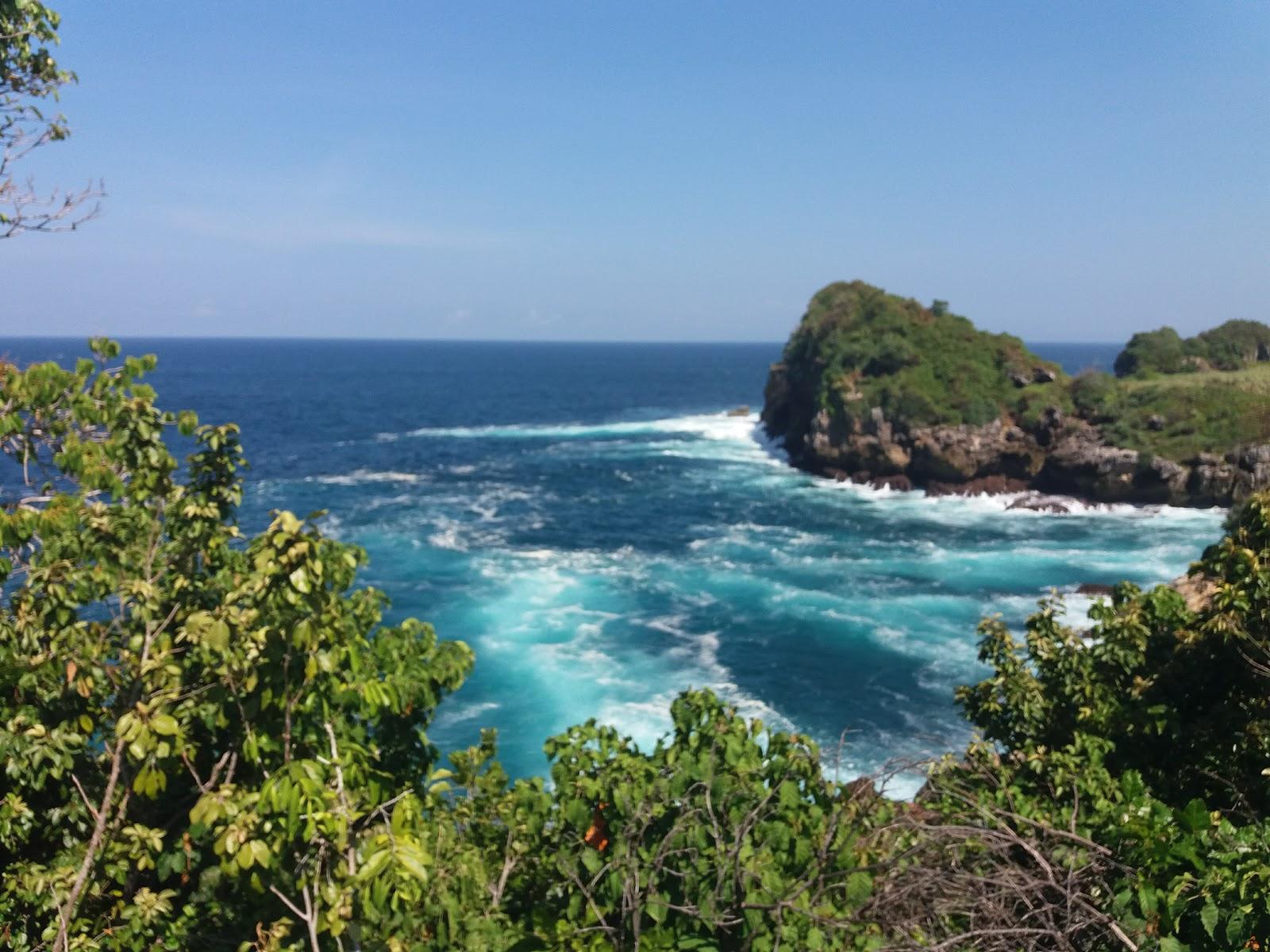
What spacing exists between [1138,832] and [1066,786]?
2.83 m

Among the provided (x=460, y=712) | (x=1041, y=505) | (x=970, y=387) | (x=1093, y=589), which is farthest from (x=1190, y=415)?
(x=460, y=712)

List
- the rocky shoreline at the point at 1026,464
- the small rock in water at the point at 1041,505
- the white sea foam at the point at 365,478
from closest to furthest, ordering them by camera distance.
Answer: the rocky shoreline at the point at 1026,464
the small rock in water at the point at 1041,505
the white sea foam at the point at 365,478

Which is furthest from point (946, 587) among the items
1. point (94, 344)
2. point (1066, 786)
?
point (94, 344)

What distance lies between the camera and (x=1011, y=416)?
6341 centimetres

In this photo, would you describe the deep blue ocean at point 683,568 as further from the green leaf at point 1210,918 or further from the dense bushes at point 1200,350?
the dense bushes at point 1200,350

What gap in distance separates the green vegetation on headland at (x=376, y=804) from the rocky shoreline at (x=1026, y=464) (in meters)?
52.3

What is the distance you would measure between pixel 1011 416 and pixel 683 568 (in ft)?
116

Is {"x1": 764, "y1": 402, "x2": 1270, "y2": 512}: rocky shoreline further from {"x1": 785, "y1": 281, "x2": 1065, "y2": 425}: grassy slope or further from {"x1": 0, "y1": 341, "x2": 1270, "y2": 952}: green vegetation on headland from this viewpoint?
{"x1": 0, "y1": 341, "x2": 1270, "y2": 952}: green vegetation on headland

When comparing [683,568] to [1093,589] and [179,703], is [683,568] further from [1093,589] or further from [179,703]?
[179,703]

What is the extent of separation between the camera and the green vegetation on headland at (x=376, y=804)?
199 inches

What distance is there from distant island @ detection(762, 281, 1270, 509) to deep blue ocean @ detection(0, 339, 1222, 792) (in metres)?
3.06

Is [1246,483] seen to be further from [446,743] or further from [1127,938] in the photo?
[1127,938]


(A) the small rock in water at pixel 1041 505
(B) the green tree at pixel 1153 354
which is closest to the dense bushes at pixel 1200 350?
(B) the green tree at pixel 1153 354

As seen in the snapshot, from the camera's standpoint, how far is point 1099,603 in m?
12.1
